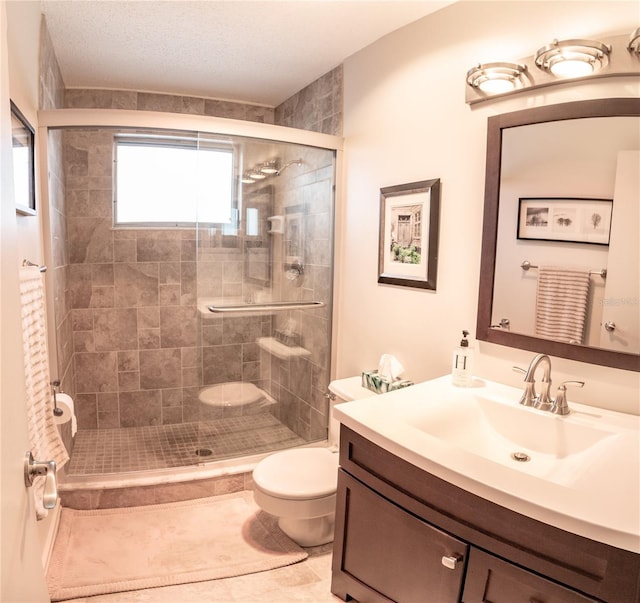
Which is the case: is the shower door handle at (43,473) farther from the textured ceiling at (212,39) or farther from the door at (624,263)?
the textured ceiling at (212,39)

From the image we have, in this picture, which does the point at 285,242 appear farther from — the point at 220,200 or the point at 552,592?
the point at 552,592

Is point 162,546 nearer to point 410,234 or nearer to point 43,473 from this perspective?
point 43,473

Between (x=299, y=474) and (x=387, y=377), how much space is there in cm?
63

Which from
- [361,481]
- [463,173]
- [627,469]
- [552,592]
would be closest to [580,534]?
[552,592]

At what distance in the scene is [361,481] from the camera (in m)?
1.55

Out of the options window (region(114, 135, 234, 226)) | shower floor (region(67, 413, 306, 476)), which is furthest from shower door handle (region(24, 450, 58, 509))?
window (region(114, 135, 234, 226))

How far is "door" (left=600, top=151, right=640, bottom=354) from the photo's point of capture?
138 centimetres

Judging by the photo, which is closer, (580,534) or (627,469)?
(580,534)

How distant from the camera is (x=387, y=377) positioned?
2174 mm

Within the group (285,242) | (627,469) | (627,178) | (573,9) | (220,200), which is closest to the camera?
(627,469)

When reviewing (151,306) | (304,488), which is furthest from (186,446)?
(304,488)

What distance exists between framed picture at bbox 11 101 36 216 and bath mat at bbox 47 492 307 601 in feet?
5.06

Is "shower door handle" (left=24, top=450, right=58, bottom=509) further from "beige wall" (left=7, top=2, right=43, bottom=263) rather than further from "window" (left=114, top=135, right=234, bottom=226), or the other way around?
"window" (left=114, top=135, right=234, bottom=226)

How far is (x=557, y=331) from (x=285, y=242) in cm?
161
